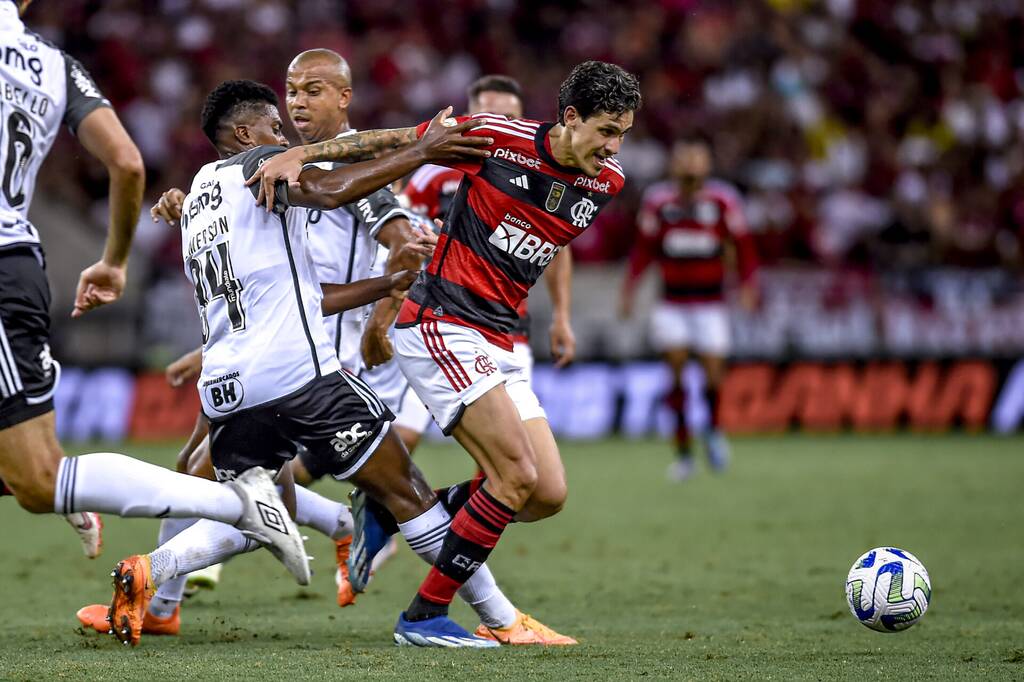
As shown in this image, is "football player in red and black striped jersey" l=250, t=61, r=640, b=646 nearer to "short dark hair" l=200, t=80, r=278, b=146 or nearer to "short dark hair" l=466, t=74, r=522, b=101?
"short dark hair" l=200, t=80, r=278, b=146

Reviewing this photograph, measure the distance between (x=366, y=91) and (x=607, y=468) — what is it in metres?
7.55

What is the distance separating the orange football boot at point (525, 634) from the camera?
5.46m

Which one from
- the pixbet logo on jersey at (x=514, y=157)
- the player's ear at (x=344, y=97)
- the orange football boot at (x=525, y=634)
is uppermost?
the player's ear at (x=344, y=97)

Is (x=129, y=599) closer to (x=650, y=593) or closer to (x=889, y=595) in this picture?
(x=650, y=593)

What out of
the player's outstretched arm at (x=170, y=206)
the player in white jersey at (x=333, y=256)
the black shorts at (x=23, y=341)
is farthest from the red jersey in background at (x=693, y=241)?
the black shorts at (x=23, y=341)

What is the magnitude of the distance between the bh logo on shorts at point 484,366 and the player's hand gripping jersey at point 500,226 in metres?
0.15

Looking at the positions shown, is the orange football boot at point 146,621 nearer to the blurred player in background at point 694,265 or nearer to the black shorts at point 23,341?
the black shorts at point 23,341

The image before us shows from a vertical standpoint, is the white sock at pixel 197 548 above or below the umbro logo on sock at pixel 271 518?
below

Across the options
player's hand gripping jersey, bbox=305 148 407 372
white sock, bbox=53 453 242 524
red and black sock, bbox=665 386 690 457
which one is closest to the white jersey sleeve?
player's hand gripping jersey, bbox=305 148 407 372

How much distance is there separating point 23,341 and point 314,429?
110 cm

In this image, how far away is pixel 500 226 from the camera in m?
5.54

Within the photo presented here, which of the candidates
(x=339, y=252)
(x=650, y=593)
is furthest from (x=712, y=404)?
(x=339, y=252)

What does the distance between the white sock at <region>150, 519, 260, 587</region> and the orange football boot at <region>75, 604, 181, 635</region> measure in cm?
28

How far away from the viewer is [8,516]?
400 inches
